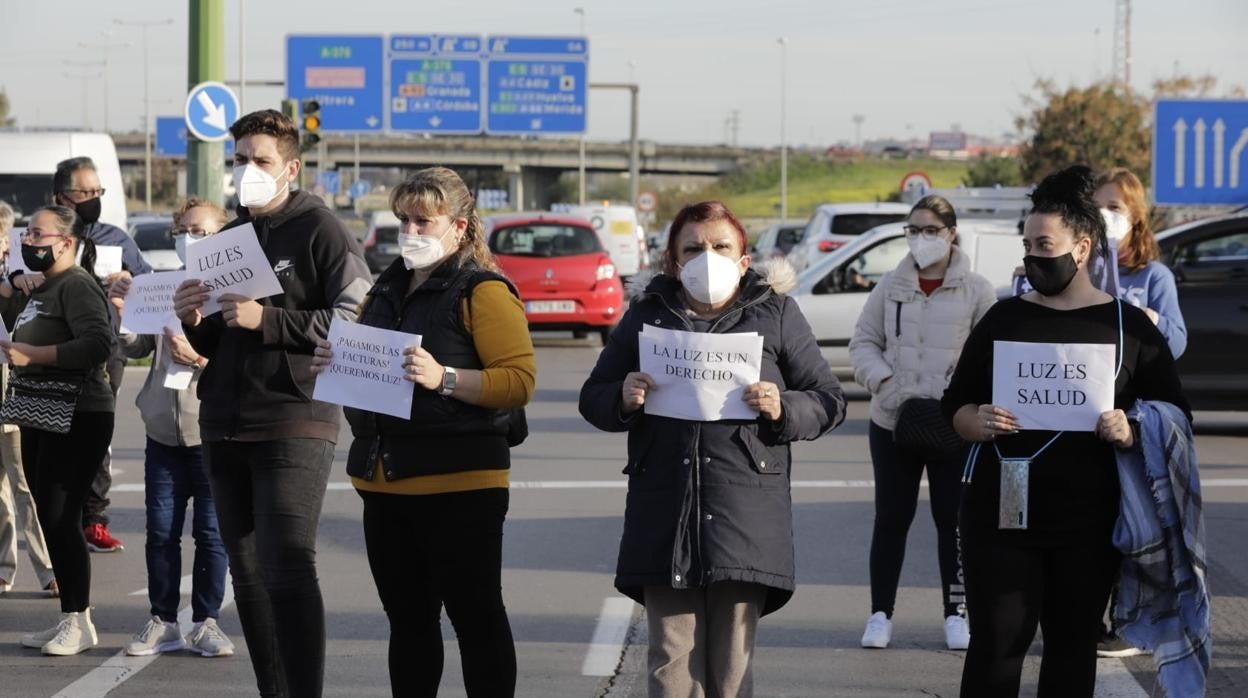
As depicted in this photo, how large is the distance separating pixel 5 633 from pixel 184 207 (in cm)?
203

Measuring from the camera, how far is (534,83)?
137 ft

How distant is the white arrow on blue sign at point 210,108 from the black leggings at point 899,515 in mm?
10684

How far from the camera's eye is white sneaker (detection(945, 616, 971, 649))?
7082mm

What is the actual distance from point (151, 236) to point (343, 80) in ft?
49.2

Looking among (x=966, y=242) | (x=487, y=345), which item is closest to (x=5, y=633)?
(x=487, y=345)

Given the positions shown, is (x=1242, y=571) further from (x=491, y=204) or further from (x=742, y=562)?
(x=491, y=204)

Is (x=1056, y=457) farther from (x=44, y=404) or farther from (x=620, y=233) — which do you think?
(x=620, y=233)

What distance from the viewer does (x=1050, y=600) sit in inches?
195

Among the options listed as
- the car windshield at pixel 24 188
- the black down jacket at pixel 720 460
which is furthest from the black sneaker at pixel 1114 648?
the car windshield at pixel 24 188

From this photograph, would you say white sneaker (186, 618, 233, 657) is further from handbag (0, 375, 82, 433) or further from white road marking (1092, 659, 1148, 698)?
white road marking (1092, 659, 1148, 698)

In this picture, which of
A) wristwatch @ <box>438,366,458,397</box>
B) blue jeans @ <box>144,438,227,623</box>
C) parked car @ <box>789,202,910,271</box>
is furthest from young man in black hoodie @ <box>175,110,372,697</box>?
parked car @ <box>789,202,910,271</box>

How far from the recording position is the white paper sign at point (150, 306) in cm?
645

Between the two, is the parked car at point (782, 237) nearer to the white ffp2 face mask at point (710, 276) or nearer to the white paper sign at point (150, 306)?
the white paper sign at point (150, 306)

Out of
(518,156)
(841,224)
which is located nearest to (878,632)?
(841,224)
